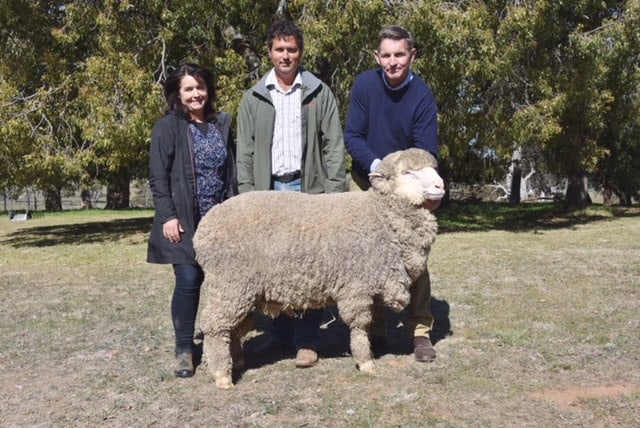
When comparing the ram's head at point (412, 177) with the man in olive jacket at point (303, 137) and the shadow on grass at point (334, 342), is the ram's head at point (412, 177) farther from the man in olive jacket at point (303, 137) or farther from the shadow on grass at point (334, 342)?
the shadow on grass at point (334, 342)

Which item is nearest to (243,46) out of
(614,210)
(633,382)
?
(633,382)

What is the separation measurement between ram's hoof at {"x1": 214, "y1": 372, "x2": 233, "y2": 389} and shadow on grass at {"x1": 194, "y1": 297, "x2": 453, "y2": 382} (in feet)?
0.61

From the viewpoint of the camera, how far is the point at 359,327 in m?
4.54

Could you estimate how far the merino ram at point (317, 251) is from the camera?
4324 millimetres

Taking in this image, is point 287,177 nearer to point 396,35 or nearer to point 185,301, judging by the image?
point 185,301

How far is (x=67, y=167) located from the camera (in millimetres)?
12203

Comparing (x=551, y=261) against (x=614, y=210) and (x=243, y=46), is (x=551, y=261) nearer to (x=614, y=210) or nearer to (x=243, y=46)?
(x=243, y=46)

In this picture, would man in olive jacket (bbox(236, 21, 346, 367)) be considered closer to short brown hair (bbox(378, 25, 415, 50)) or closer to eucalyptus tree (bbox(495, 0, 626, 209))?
short brown hair (bbox(378, 25, 415, 50))

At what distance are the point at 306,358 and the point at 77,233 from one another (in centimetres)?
1425

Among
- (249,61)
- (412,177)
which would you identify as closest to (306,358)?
(412,177)

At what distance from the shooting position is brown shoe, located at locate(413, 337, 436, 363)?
484cm

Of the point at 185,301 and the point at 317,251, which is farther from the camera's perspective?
the point at 185,301

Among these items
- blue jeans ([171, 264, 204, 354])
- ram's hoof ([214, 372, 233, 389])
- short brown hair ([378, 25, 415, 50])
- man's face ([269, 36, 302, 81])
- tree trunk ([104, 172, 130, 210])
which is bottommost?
tree trunk ([104, 172, 130, 210])

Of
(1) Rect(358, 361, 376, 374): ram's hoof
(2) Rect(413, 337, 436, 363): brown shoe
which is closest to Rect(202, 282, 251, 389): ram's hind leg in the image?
(1) Rect(358, 361, 376, 374): ram's hoof
